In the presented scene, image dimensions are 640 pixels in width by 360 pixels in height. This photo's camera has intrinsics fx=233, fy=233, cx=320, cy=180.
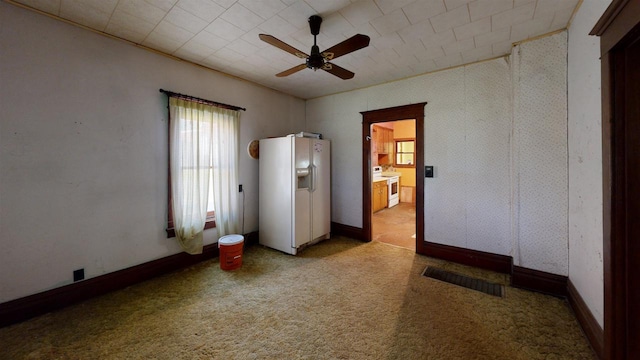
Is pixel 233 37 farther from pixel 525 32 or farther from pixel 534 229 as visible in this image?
pixel 534 229

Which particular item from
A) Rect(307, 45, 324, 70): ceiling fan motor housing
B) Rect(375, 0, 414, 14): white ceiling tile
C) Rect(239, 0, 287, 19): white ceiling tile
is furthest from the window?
Rect(239, 0, 287, 19): white ceiling tile

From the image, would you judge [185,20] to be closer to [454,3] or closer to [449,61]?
[454,3]

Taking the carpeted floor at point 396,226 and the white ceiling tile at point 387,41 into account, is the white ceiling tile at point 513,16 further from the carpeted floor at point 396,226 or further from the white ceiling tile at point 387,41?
the carpeted floor at point 396,226

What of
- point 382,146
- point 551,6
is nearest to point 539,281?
point 551,6

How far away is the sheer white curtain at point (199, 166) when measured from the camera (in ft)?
9.43

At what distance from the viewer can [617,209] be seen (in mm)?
1376

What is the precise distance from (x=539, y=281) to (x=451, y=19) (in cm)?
275

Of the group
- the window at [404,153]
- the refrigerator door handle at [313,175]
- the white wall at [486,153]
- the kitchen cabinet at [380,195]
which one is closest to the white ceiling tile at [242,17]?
the refrigerator door handle at [313,175]

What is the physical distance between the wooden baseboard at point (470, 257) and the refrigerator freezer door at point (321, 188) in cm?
162

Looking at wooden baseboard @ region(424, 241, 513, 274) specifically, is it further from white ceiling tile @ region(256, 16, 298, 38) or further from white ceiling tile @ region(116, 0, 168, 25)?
white ceiling tile @ region(116, 0, 168, 25)

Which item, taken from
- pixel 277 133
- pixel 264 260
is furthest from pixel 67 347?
pixel 277 133

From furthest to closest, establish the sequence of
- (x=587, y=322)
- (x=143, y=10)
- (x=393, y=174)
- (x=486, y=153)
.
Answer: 1. (x=393, y=174)
2. (x=486, y=153)
3. (x=143, y=10)
4. (x=587, y=322)

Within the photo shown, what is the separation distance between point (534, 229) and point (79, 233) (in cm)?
464

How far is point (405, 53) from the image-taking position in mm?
2760
